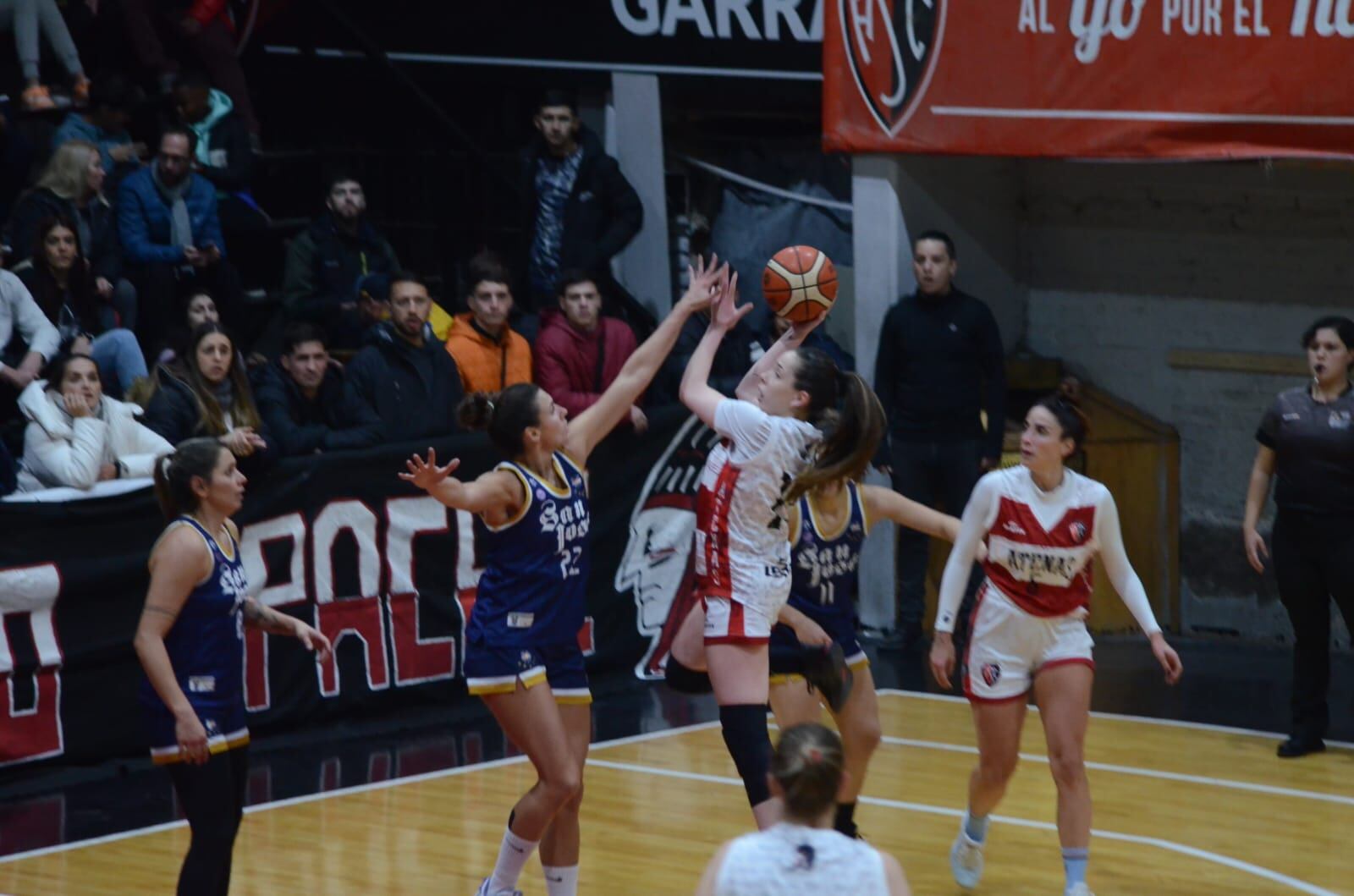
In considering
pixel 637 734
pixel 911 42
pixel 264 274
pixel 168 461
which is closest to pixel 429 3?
pixel 264 274

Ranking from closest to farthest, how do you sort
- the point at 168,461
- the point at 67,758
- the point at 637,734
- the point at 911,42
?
the point at 168,461
the point at 67,758
the point at 637,734
the point at 911,42

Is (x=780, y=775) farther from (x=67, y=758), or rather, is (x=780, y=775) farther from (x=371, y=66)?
(x=371, y=66)

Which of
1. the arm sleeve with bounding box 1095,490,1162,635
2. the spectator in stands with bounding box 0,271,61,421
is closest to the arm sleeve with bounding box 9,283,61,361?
the spectator in stands with bounding box 0,271,61,421

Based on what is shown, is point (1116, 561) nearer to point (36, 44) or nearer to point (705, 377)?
point (705, 377)

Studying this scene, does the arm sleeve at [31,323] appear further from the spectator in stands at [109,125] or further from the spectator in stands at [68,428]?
the spectator in stands at [109,125]

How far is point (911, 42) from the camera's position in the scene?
1190 cm

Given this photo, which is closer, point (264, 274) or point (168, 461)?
point (168, 461)

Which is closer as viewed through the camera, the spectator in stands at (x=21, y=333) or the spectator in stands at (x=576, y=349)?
the spectator in stands at (x=21, y=333)

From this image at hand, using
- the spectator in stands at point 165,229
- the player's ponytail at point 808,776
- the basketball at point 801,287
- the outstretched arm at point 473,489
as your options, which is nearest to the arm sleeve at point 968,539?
the basketball at point 801,287

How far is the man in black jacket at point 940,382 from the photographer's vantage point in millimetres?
11688

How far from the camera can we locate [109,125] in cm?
1215

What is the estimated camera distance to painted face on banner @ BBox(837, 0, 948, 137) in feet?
38.9

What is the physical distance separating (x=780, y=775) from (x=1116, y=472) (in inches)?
335

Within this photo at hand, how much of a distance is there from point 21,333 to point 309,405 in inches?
57.7
